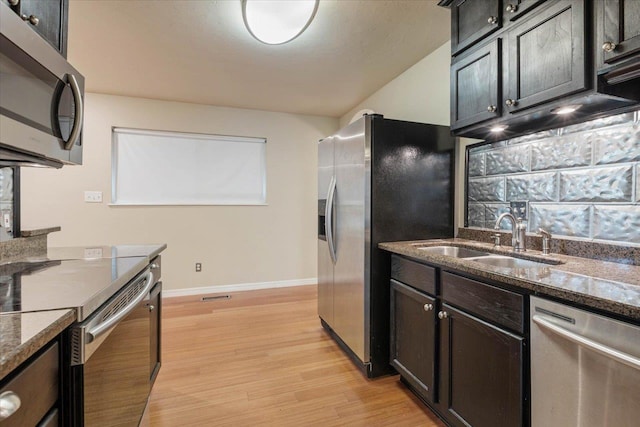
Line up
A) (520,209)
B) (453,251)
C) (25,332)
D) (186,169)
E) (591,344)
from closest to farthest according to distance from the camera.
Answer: (25,332) → (591,344) → (520,209) → (453,251) → (186,169)

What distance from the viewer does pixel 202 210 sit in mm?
4004

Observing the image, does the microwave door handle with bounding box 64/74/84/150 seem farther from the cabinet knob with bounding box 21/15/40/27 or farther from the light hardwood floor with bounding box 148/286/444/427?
the light hardwood floor with bounding box 148/286/444/427

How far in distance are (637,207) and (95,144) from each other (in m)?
4.72

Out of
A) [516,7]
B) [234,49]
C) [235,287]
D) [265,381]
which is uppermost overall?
[234,49]

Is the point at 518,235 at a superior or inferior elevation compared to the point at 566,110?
inferior

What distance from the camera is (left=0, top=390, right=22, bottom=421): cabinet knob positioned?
551mm

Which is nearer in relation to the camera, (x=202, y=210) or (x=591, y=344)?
(x=591, y=344)

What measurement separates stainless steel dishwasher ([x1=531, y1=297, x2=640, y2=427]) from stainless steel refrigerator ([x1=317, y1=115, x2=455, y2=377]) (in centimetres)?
106

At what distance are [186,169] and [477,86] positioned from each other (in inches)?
136

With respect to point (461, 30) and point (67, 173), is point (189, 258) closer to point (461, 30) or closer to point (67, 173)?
point (67, 173)

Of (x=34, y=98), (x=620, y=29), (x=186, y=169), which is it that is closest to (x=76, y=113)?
(x=34, y=98)

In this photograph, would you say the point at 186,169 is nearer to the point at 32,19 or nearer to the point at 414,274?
the point at 32,19

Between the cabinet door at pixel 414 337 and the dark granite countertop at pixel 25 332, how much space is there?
61.2 inches

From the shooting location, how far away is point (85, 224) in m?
3.59
